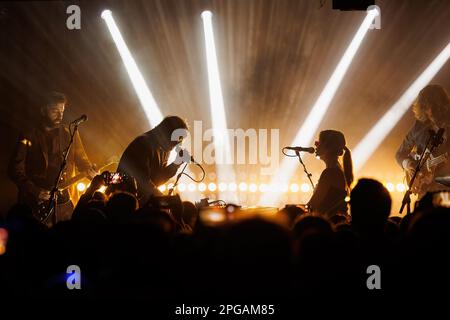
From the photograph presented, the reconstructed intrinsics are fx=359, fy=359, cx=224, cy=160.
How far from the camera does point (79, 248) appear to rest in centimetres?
160

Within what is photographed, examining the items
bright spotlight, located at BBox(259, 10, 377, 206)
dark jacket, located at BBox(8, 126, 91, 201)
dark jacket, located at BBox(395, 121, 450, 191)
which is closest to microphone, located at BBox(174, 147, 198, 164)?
dark jacket, located at BBox(8, 126, 91, 201)

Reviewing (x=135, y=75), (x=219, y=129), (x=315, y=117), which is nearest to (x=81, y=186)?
(x=135, y=75)

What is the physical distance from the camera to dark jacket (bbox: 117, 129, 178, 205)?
4.43 metres

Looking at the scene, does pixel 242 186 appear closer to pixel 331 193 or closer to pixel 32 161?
pixel 32 161

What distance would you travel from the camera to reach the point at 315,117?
877cm

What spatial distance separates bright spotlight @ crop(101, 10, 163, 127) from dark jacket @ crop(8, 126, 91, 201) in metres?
2.09

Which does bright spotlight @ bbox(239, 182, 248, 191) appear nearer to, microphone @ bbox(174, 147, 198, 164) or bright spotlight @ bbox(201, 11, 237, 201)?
bright spotlight @ bbox(201, 11, 237, 201)

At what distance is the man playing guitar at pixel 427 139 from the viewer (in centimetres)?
573

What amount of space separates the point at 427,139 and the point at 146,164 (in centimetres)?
457

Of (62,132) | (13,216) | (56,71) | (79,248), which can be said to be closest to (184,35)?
(56,71)

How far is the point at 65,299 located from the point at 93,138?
7067 mm

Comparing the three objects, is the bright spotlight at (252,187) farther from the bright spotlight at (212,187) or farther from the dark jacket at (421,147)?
the dark jacket at (421,147)

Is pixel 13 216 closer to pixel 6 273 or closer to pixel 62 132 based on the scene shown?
pixel 6 273

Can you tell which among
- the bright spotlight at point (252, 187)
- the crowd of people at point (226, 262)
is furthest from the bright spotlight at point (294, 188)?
the crowd of people at point (226, 262)
